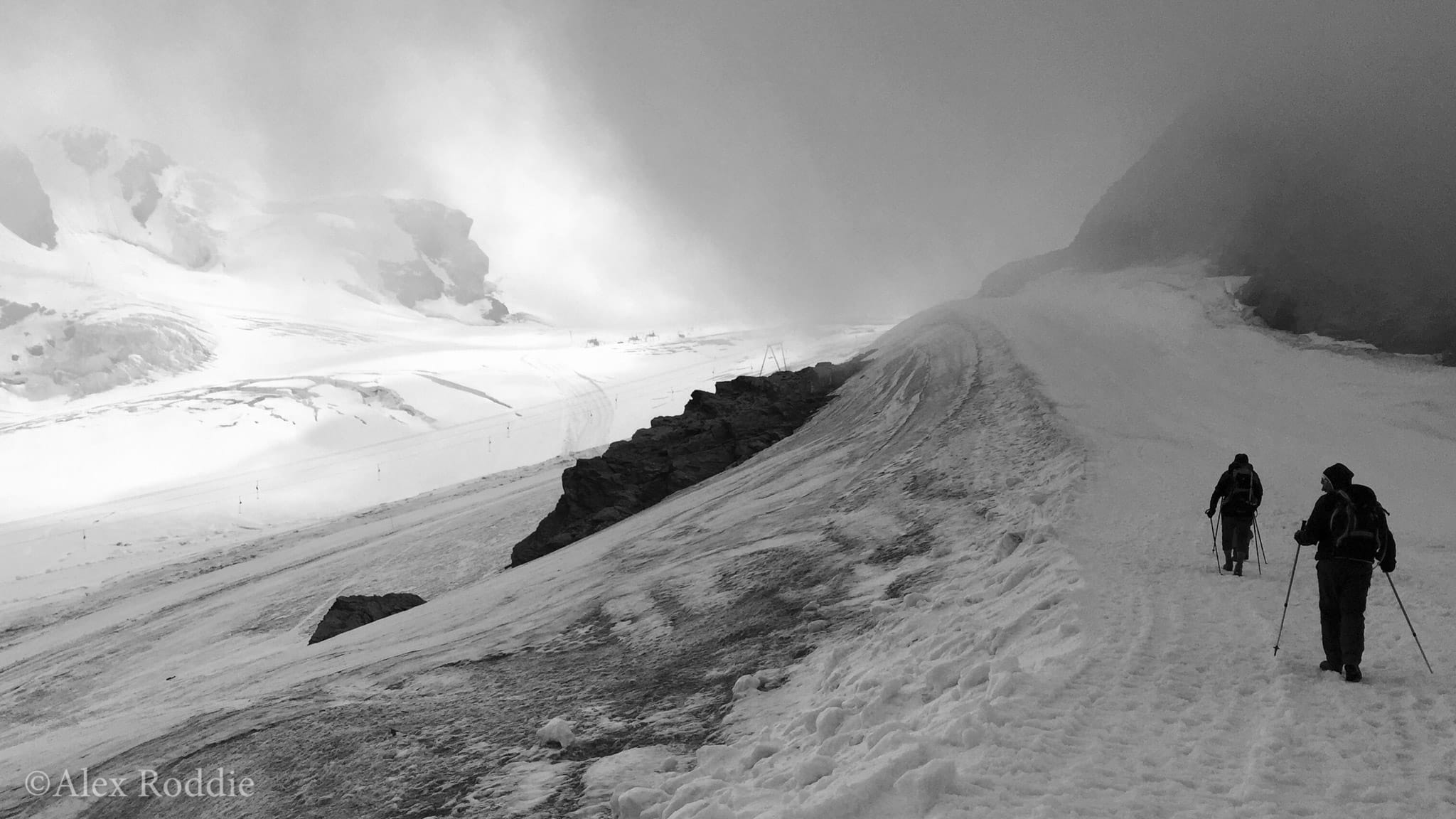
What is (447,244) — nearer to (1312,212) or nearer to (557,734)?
(1312,212)

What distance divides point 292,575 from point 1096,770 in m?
29.2

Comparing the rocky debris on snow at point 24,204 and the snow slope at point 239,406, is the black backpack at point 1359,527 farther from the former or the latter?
the rocky debris on snow at point 24,204

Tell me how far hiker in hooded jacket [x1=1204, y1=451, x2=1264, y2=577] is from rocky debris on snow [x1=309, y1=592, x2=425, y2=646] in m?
18.1

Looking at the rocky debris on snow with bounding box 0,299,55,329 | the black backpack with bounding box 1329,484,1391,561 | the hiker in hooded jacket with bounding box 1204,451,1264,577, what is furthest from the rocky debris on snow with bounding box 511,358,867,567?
the rocky debris on snow with bounding box 0,299,55,329

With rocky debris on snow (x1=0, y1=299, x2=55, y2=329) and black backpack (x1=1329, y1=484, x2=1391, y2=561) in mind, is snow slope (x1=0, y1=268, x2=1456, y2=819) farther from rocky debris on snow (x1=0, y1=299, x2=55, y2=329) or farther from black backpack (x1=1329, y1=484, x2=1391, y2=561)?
rocky debris on snow (x1=0, y1=299, x2=55, y2=329)

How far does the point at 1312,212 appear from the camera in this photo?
40312mm

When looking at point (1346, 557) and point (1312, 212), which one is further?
point (1312, 212)

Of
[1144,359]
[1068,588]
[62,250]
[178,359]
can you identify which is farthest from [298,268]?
[1068,588]

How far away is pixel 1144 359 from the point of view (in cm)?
3027

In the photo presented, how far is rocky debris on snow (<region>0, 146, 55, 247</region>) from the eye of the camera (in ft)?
411

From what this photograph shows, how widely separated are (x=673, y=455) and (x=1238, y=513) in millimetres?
20586

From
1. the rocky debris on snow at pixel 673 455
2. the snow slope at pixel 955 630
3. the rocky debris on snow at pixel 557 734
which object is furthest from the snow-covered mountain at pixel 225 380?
the rocky debris on snow at pixel 557 734

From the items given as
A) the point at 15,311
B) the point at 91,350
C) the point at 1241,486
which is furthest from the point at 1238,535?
the point at 15,311

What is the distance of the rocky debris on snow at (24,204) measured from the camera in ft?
411
